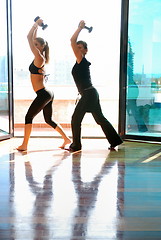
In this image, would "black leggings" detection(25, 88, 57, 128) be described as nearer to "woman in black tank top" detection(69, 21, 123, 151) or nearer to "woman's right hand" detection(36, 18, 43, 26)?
"woman in black tank top" detection(69, 21, 123, 151)

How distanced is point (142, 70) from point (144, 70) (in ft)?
0.10

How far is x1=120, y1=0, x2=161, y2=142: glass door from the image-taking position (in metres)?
4.36

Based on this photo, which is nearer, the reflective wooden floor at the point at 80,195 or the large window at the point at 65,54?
the reflective wooden floor at the point at 80,195

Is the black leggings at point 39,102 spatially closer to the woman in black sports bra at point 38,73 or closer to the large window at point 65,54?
the woman in black sports bra at point 38,73

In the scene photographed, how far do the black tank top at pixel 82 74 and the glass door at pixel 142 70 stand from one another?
35.9 inches

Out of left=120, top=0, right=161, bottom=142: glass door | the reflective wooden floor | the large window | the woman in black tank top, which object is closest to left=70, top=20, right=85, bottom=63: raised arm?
the woman in black tank top

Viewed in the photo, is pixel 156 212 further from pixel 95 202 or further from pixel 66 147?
pixel 66 147

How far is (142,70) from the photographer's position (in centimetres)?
445

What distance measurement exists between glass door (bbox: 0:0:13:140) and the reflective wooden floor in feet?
3.18

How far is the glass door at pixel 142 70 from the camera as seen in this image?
171 inches

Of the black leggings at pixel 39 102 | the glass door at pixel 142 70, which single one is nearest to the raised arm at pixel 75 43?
the black leggings at pixel 39 102

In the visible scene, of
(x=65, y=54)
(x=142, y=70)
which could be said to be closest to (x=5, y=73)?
(x=142, y=70)

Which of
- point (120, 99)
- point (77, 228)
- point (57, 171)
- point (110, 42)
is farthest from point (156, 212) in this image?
point (110, 42)

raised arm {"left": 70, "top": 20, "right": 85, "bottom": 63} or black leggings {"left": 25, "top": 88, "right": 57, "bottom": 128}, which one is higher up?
raised arm {"left": 70, "top": 20, "right": 85, "bottom": 63}
